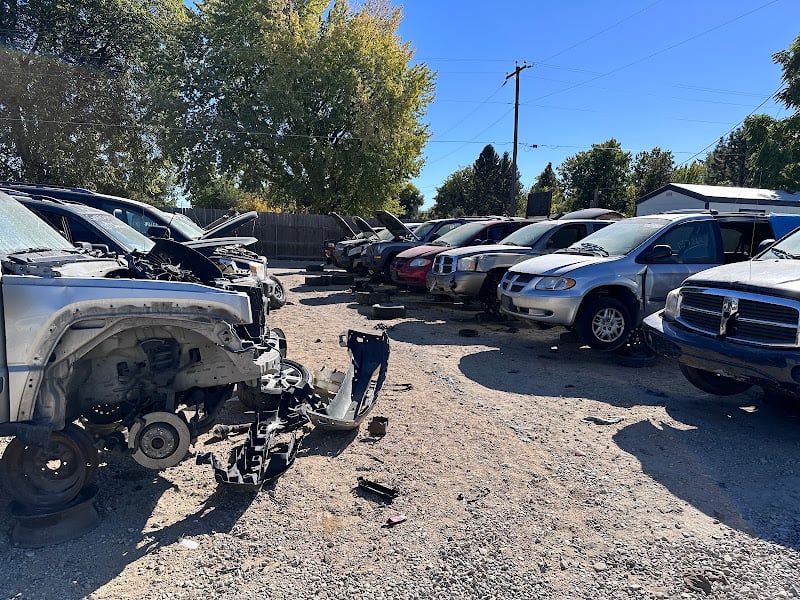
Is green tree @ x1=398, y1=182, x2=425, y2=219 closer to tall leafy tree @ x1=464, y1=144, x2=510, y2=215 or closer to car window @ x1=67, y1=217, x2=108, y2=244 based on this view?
tall leafy tree @ x1=464, y1=144, x2=510, y2=215

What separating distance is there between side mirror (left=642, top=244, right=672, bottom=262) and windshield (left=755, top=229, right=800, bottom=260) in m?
1.17

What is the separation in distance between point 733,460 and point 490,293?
5.48 meters

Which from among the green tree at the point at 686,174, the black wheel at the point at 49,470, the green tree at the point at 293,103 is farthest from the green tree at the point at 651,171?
the black wheel at the point at 49,470

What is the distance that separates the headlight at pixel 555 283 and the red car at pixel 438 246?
398 centimetres

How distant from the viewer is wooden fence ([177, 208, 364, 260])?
25781 mm

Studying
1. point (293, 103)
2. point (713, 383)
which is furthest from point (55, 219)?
point (293, 103)

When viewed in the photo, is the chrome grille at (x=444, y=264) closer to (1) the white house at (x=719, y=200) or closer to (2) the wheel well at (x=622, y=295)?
(2) the wheel well at (x=622, y=295)

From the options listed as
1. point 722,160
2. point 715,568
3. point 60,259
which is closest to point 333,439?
point 60,259

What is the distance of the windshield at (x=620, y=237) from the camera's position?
23.5ft

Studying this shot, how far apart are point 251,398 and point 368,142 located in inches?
863

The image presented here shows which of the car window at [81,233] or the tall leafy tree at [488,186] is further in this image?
the tall leafy tree at [488,186]

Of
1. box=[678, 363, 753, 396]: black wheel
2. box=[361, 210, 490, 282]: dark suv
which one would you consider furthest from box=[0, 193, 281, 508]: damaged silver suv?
box=[361, 210, 490, 282]: dark suv

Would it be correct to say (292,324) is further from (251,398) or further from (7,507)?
(7,507)

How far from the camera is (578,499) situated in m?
3.42
